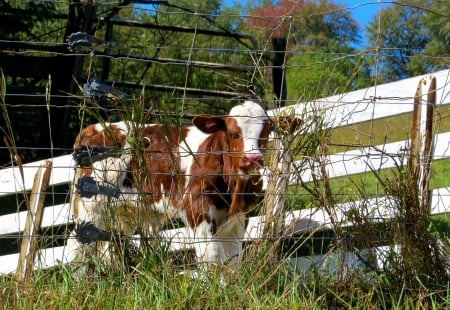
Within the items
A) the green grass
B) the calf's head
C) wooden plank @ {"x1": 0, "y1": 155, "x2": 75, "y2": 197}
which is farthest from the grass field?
wooden plank @ {"x1": 0, "y1": 155, "x2": 75, "y2": 197}

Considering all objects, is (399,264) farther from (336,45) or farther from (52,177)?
(336,45)

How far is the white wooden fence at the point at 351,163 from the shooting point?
5062 mm

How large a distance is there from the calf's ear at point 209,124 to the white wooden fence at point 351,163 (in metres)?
0.76

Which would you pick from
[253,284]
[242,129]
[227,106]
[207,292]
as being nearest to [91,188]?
[207,292]

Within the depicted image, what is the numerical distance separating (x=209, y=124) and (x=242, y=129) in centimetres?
30

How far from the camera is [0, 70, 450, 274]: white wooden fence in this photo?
5062mm

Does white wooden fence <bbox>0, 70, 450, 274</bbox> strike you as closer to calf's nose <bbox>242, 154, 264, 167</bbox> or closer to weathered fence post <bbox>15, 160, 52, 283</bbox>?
weathered fence post <bbox>15, 160, 52, 283</bbox>

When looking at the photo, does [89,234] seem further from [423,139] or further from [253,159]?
[423,139]

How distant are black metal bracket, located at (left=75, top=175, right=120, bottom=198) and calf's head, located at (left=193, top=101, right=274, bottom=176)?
1.28m

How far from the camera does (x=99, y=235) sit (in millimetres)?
5074

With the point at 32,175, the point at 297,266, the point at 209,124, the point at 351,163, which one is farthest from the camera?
the point at 32,175

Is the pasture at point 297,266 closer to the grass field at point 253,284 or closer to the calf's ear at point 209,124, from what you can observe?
the grass field at point 253,284

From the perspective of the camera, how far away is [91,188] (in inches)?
202

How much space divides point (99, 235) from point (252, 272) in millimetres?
947
